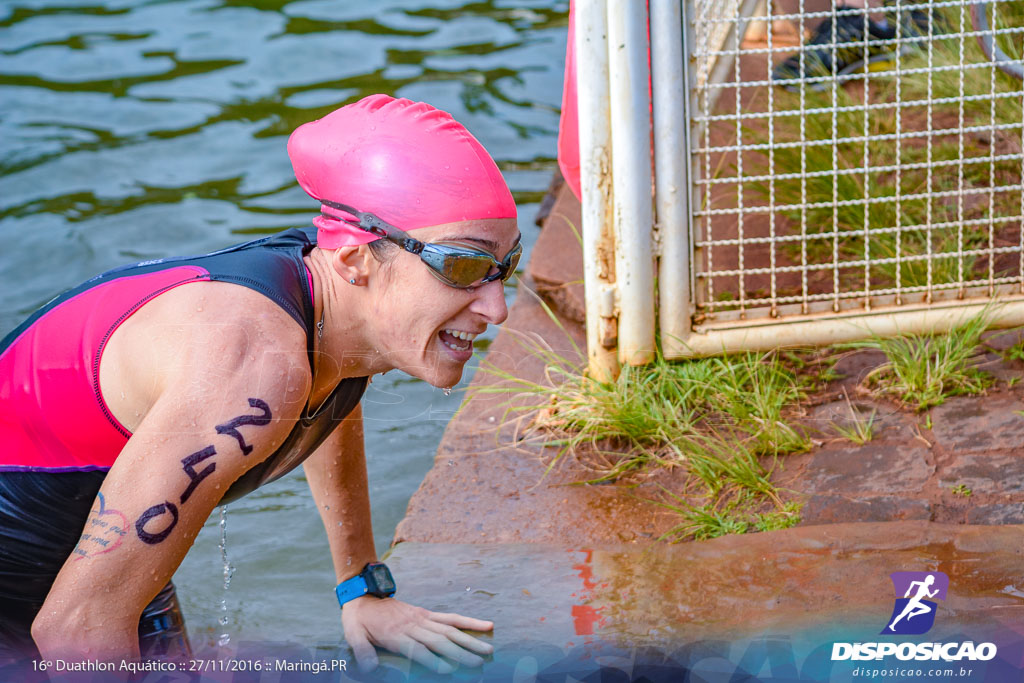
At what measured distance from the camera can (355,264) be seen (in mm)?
2164

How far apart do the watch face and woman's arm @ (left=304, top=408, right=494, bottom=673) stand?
30 mm

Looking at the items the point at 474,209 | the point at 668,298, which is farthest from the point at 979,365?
the point at 474,209

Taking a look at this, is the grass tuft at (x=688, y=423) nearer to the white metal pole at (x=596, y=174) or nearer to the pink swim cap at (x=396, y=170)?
the white metal pole at (x=596, y=174)

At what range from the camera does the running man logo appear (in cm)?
247

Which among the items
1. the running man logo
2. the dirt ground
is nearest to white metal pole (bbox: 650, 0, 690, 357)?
the dirt ground

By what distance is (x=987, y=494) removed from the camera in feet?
9.80

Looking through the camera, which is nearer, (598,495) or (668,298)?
(598,495)

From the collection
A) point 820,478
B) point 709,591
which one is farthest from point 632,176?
point 709,591

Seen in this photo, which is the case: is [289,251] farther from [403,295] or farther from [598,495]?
[598,495]

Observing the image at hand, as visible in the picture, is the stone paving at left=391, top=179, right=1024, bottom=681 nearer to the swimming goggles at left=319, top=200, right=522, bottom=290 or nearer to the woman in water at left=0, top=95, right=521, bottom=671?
the woman in water at left=0, top=95, right=521, bottom=671

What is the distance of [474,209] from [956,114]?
12.7ft

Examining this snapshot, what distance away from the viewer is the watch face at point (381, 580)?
2836mm

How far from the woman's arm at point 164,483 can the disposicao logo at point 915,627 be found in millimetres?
1395

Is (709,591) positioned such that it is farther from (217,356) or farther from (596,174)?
(217,356)
